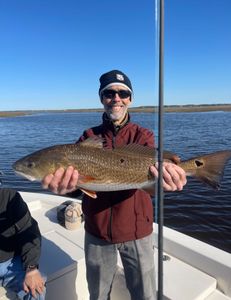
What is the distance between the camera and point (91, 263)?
10.8 feet

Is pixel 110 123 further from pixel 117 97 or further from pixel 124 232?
pixel 124 232

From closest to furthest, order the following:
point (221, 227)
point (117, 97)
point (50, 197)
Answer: point (117, 97) → point (50, 197) → point (221, 227)

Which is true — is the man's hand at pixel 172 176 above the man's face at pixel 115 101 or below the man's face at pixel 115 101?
below

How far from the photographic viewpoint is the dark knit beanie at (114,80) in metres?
3.34

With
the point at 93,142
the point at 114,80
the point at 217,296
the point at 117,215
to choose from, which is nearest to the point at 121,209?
the point at 117,215

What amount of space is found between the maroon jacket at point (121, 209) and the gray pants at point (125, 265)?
0.35ft

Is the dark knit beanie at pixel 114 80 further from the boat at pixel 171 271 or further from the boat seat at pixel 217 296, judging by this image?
the boat seat at pixel 217 296

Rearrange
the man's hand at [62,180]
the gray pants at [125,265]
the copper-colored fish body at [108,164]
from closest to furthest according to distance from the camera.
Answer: the man's hand at [62,180] < the copper-colored fish body at [108,164] < the gray pants at [125,265]

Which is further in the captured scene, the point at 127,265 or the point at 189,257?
the point at 189,257

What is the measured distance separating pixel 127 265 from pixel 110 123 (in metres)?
1.50

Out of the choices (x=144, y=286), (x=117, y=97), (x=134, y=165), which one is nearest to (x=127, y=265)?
(x=144, y=286)

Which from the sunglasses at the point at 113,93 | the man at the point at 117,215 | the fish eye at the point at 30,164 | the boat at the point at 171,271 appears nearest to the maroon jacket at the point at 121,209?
the man at the point at 117,215

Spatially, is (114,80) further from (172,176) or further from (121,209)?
(121,209)

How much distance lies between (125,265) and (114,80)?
1.95 metres
